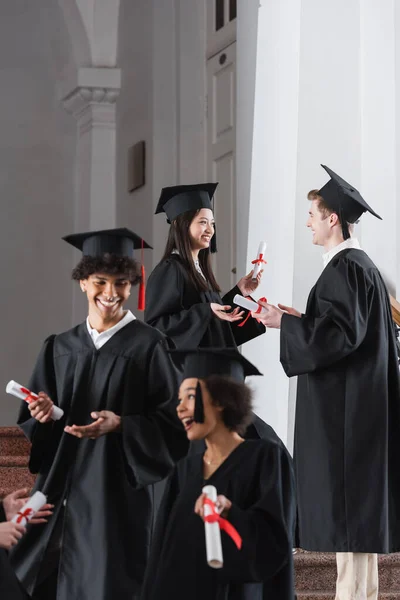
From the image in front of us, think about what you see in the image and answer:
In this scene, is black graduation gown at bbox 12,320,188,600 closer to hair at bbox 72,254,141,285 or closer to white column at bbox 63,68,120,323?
hair at bbox 72,254,141,285

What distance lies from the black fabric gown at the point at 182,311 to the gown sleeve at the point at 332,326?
0.26m

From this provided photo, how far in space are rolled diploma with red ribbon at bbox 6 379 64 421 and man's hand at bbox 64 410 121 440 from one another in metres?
0.07

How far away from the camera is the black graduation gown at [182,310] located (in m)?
4.75

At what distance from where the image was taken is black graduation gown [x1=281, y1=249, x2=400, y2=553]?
15.7 ft

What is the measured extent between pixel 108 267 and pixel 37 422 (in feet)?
1.90

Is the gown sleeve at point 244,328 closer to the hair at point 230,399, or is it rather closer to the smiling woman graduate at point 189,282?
the smiling woman graduate at point 189,282

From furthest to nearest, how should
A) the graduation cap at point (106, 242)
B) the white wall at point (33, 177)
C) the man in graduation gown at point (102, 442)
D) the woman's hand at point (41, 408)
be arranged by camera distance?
the white wall at point (33, 177) → the graduation cap at point (106, 242) → the man in graduation gown at point (102, 442) → the woman's hand at point (41, 408)

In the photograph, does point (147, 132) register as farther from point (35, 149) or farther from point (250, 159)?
point (250, 159)

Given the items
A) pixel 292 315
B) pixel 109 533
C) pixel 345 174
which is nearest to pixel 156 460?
pixel 109 533

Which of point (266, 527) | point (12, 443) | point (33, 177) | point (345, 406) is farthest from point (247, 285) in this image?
point (33, 177)

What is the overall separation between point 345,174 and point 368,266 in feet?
5.58

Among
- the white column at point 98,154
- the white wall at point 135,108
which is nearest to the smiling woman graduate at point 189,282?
the white wall at point 135,108

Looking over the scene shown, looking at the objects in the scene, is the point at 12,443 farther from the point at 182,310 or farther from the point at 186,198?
the point at 186,198

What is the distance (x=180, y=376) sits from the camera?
12.2ft
